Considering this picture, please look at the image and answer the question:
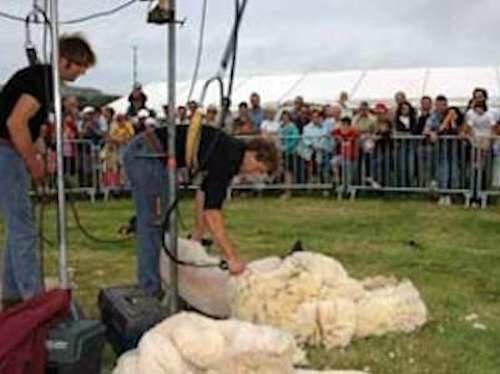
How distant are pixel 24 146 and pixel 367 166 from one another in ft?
31.4

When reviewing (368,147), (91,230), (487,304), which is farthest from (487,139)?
(487,304)

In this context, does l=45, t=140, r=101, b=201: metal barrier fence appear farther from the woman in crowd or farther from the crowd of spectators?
the woman in crowd

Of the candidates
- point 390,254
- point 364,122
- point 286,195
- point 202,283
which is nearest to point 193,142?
point 202,283

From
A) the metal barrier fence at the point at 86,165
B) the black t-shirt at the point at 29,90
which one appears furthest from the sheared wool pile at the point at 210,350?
the metal barrier fence at the point at 86,165

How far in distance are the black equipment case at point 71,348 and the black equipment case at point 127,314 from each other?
81 cm

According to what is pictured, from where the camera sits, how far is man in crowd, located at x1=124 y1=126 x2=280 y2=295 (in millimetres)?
5059

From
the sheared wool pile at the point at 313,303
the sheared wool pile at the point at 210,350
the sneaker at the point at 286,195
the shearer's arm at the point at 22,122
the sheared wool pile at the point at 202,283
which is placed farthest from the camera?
the sneaker at the point at 286,195

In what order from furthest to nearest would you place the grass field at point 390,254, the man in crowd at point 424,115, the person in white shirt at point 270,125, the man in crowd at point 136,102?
the man in crowd at point 136,102, the person in white shirt at point 270,125, the man in crowd at point 424,115, the grass field at point 390,254

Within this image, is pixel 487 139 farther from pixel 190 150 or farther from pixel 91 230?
pixel 190 150

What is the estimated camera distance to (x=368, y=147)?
1405cm

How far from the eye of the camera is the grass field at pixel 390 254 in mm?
5348

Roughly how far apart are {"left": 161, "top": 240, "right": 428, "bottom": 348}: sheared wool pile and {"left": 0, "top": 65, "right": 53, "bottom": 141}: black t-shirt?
1.12 metres

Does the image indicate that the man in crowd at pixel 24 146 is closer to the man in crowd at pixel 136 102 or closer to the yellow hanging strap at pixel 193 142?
the yellow hanging strap at pixel 193 142

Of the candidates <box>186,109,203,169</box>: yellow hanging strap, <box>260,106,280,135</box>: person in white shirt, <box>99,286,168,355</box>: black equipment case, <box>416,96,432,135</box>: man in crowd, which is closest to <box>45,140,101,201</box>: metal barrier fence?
<box>260,106,280,135</box>: person in white shirt
